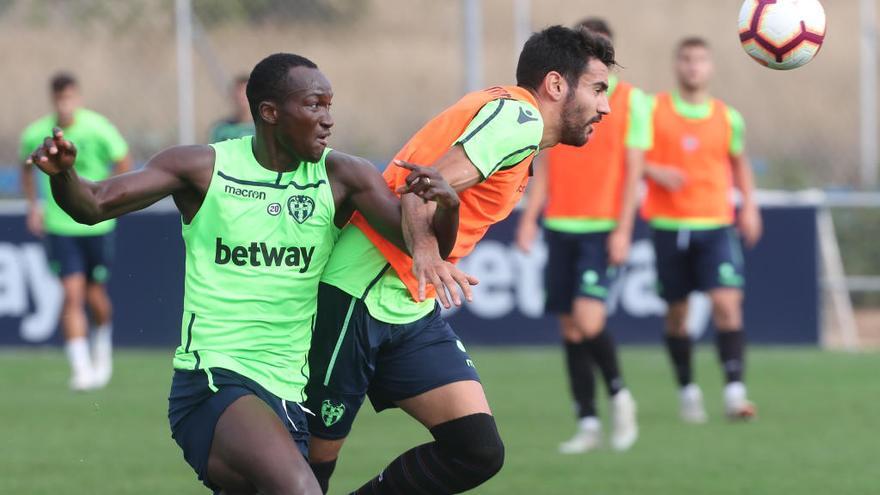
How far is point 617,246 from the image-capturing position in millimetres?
9469

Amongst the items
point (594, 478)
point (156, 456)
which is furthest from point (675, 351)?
point (156, 456)

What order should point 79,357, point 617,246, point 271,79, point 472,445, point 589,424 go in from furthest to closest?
point 79,357, point 617,246, point 589,424, point 472,445, point 271,79

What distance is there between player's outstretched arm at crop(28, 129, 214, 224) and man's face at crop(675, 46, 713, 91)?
19.3 feet

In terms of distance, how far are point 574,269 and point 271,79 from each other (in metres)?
4.43

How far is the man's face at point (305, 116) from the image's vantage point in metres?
5.34

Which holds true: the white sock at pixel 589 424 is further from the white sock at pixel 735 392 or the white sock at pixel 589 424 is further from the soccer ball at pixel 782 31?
the soccer ball at pixel 782 31

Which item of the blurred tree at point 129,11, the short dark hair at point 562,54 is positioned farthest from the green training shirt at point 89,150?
the short dark hair at point 562,54

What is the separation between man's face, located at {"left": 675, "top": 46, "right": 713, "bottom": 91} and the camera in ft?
34.9

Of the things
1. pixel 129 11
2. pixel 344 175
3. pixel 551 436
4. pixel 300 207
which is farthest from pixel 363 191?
pixel 129 11

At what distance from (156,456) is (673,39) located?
54.7 ft

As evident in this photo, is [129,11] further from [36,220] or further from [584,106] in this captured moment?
[584,106]

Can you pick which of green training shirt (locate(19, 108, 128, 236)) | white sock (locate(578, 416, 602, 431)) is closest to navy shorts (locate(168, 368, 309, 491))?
white sock (locate(578, 416, 602, 431))

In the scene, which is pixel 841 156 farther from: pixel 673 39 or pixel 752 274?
pixel 752 274

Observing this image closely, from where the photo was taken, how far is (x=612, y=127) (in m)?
9.66
